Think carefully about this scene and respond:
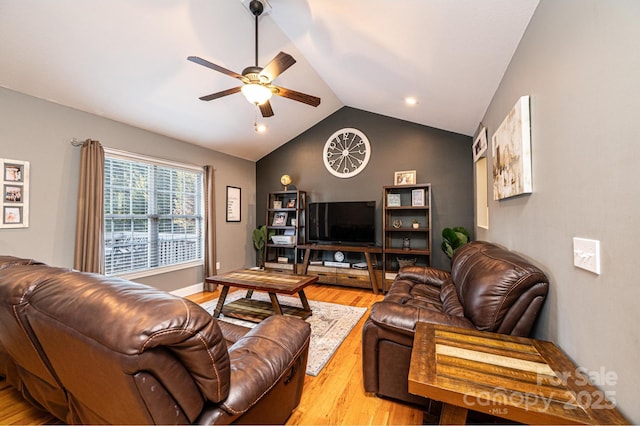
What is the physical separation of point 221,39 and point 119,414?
9.98 feet

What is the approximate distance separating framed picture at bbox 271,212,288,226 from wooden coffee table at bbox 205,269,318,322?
182cm

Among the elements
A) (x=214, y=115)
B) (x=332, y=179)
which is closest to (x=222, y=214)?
(x=214, y=115)

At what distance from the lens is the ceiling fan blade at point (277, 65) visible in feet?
6.79

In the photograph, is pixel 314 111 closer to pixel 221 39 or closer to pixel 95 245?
pixel 221 39

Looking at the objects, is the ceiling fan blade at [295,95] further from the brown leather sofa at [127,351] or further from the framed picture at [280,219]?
the framed picture at [280,219]

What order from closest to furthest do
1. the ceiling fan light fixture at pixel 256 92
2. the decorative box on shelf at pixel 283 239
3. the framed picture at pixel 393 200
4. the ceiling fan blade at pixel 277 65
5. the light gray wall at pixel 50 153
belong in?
the ceiling fan blade at pixel 277 65
the ceiling fan light fixture at pixel 256 92
the light gray wall at pixel 50 153
the framed picture at pixel 393 200
the decorative box on shelf at pixel 283 239

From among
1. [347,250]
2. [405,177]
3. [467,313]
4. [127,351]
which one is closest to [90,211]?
[127,351]

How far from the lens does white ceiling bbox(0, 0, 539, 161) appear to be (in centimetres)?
196

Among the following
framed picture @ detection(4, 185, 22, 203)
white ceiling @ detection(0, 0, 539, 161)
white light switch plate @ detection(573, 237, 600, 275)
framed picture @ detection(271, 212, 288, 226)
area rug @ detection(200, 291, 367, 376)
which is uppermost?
white ceiling @ detection(0, 0, 539, 161)

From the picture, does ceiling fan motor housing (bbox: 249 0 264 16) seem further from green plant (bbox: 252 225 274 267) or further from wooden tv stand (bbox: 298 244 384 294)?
green plant (bbox: 252 225 274 267)

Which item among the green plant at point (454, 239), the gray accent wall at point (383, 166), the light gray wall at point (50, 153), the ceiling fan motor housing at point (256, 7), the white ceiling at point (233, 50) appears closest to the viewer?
the white ceiling at point (233, 50)

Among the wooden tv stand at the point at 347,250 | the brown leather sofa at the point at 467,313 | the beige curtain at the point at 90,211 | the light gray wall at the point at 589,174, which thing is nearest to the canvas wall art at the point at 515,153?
the light gray wall at the point at 589,174

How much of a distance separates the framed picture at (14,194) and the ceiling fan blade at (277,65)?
2.54m

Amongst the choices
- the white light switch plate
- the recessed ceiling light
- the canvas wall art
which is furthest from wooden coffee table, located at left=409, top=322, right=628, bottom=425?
the recessed ceiling light
